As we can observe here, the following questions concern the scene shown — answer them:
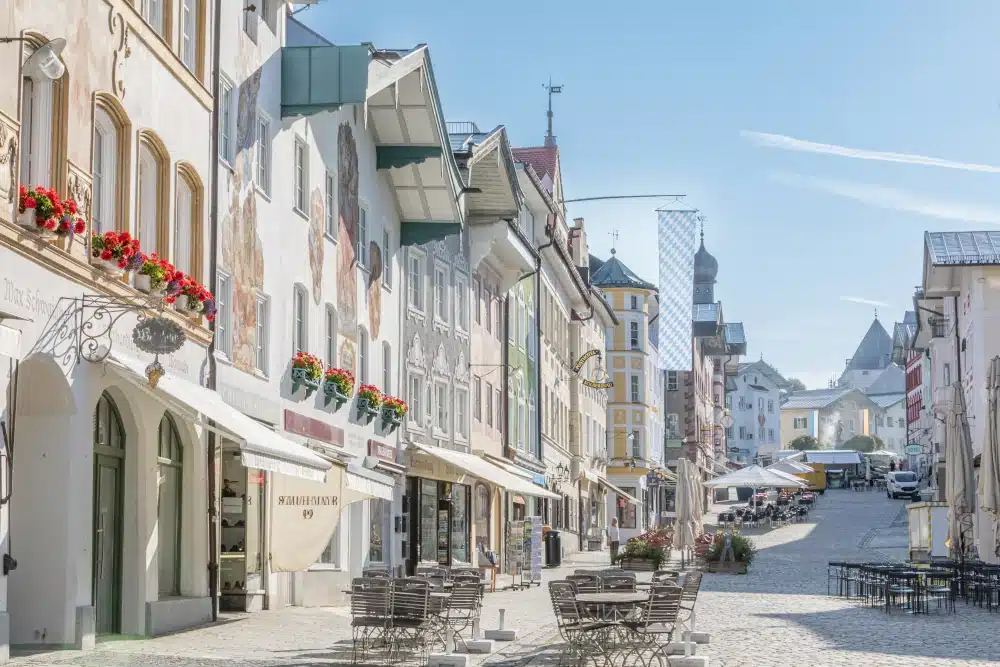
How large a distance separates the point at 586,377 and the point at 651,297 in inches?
835

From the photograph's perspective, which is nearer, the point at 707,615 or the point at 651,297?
the point at 707,615

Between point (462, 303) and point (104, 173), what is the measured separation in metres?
19.9

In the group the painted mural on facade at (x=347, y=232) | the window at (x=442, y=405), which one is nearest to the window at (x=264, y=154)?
the painted mural on facade at (x=347, y=232)

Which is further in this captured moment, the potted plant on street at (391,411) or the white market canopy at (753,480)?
the white market canopy at (753,480)

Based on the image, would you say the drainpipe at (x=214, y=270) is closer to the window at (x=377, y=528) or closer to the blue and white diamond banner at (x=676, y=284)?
the window at (x=377, y=528)

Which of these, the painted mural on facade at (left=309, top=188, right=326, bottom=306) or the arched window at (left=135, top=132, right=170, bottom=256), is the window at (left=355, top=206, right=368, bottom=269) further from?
the arched window at (left=135, top=132, right=170, bottom=256)

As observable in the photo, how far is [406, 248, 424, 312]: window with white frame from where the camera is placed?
32.5 meters

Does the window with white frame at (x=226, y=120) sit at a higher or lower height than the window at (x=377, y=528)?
higher

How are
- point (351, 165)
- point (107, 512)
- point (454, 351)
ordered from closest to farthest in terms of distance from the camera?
point (107, 512) → point (351, 165) → point (454, 351)

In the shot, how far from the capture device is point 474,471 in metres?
30.1

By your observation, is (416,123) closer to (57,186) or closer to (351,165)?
(351,165)

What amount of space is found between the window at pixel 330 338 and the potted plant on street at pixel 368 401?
1.49m

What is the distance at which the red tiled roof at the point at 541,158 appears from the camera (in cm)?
5353

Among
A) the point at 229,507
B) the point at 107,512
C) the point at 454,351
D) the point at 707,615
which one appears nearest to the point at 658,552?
the point at 454,351
